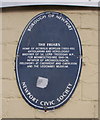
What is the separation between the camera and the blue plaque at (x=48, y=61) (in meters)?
2.67

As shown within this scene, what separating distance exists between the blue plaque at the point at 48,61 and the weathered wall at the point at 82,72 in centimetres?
5

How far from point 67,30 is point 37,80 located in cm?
50

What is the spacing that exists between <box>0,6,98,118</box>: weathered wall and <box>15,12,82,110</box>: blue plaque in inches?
1.9

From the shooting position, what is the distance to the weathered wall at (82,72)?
268 cm

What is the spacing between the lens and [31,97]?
2689 millimetres

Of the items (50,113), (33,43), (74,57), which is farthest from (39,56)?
(50,113)

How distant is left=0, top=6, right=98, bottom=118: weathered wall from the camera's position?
2676mm

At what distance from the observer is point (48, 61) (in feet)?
8.82

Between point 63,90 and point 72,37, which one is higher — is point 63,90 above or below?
below

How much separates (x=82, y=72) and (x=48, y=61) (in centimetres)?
31

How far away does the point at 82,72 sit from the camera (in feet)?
8.82

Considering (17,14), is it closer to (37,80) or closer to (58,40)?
(58,40)

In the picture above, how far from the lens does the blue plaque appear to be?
8.77 ft

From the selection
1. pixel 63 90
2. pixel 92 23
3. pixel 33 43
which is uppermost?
pixel 92 23
